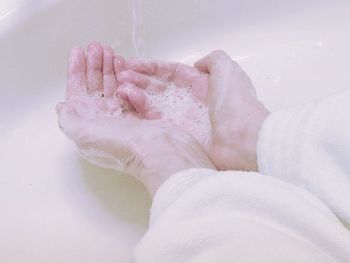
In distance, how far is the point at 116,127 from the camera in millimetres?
881

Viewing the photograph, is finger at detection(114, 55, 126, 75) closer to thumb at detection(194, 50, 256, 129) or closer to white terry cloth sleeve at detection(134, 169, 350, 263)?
thumb at detection(194, 50, 256, 129)

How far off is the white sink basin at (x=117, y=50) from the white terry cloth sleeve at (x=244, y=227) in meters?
0.34

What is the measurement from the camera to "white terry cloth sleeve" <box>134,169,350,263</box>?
1.90 feet

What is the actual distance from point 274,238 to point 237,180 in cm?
9

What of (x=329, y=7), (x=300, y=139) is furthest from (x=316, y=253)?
(x=329, y=7)

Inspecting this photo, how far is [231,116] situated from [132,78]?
0.22 m

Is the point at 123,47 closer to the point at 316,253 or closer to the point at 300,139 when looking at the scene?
the point at 300,139

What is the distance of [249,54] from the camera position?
46.5 inches

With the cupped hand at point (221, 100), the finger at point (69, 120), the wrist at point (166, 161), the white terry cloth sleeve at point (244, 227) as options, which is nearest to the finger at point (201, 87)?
the cupped hand at point (221, 100)

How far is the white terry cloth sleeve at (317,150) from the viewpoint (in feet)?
2.19

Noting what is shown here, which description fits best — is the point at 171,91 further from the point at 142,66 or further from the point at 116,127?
the point at 116,127

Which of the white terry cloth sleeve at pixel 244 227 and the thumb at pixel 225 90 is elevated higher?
the thumb at pixel 225 90

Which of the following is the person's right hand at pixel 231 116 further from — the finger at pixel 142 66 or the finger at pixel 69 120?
the finger at pixel 69 120

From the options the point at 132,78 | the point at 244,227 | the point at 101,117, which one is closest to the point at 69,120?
the point at 101,117
